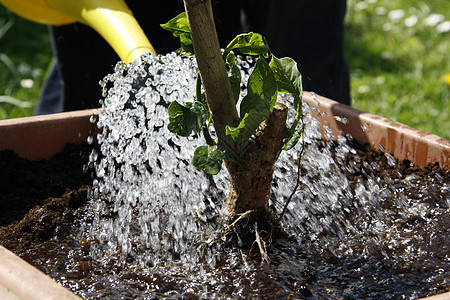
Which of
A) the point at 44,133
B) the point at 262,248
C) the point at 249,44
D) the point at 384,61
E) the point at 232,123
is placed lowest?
the point at 384,61

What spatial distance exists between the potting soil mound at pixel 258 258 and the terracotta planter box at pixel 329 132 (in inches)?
1.3

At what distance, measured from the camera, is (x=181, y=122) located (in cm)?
100

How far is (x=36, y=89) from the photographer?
3061 mm

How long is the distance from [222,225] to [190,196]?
0.14 m

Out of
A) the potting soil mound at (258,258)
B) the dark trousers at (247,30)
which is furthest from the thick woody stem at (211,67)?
the dark trousers at (247,30)

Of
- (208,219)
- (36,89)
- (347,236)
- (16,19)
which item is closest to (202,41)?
(208,219)

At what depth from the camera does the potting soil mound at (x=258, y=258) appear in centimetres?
100

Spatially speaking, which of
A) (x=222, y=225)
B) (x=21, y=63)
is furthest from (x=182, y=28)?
(x=21, y=63)

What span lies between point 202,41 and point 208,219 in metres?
0.38

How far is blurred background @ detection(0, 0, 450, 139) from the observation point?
9.19 ft

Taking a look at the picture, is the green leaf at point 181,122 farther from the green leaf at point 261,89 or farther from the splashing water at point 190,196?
the splashing water at point 190,196

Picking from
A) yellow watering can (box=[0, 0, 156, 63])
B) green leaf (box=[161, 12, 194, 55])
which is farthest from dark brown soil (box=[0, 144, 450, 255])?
green leaf (box=[161, 12, 194, 55])

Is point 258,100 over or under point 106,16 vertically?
under

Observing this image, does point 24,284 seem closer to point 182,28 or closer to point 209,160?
point 209,160
